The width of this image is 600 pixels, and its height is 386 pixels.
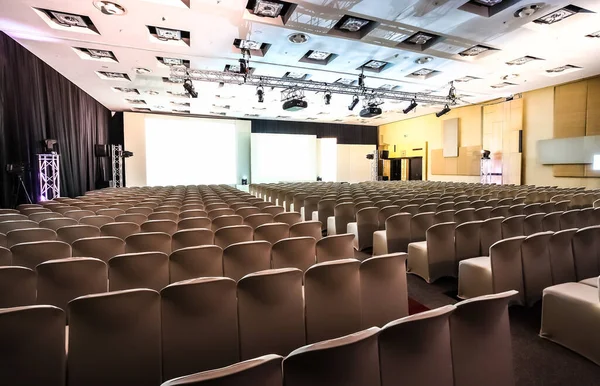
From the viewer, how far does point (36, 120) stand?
863 centimetres

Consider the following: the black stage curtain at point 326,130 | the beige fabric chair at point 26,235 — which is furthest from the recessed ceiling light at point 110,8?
the black stage curtain at point 326,130

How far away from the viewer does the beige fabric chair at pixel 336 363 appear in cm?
120

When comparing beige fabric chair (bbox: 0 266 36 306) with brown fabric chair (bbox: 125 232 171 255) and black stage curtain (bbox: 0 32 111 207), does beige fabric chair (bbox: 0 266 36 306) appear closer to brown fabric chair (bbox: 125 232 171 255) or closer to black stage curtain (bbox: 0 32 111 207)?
brown fabric chair (bbox: 125 232 171 255)

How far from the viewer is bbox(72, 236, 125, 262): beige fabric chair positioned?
3137mm

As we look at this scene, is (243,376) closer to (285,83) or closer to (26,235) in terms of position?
(26,235)

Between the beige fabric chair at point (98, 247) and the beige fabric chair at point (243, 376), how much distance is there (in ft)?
8.69

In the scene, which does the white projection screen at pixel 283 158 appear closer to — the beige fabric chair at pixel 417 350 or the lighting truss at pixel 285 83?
the lighting truss at pixel 285 83

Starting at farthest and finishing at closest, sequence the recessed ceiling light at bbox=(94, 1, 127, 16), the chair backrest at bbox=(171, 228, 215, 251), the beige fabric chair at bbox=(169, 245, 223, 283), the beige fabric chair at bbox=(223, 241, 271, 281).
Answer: the recessed ceiling light at bbox=(94, 1, 127, 16) < the chair backrest at bbox=(171, 228, 215, 251) < the beige fabric chair at bbox=(223, 241, 271, 281) < the beige fabric chair at bbox=(169, 245, 223, 283)

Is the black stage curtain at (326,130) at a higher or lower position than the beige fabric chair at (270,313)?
higher

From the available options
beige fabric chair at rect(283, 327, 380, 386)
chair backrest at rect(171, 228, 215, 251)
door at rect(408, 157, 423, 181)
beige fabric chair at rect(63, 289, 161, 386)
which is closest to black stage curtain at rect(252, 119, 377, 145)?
door at rect(408, 157, 423, 181)

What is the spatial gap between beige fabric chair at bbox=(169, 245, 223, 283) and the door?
814 inches

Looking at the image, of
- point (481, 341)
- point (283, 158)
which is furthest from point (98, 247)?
point (283, 158)

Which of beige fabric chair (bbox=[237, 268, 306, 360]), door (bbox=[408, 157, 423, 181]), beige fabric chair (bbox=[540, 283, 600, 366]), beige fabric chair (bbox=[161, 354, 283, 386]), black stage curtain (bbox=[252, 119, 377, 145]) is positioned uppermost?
black stage curtain (bbox=[252, 119, 377, 145])

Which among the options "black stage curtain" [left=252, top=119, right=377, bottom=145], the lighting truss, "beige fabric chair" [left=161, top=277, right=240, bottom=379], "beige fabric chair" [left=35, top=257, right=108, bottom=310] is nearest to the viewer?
"beige fabric chair" [left=161, top=277, right=240, bottom=379]
